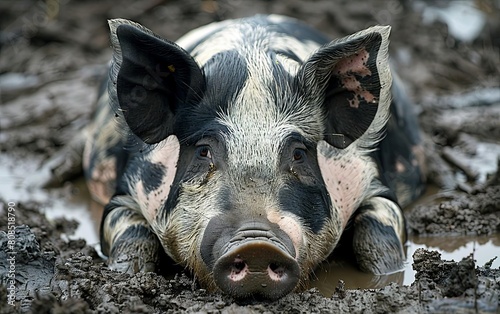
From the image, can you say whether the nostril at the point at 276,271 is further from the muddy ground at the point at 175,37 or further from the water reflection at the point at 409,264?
the water reflection at the point at 409,264

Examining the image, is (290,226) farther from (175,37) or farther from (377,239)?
(175,37)

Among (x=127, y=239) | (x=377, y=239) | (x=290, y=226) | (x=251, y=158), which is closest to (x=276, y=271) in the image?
(x=290, y=226)

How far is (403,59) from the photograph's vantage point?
968 centimetres

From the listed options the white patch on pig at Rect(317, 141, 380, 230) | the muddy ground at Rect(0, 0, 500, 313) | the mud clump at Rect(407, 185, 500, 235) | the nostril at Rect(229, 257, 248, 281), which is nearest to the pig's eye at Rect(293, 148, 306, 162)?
the white patch on pig at Rect(317, 141, 380, 230)

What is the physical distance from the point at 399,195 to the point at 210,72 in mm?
1936

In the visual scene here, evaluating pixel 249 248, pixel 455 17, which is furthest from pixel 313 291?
pixel 455 17

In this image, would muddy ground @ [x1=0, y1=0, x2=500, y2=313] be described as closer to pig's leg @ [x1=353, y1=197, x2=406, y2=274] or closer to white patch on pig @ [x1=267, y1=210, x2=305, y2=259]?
white patch on pig @ [x1=267, y1=210, x2=305, y2=259]

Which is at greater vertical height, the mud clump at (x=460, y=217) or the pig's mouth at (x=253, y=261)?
the pig's mouth at (x=253, y=261)

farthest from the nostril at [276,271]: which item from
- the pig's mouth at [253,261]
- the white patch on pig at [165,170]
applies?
the white patch on pig at [165,170]

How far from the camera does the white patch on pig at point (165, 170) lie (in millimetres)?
4891

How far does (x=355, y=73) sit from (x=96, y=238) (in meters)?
2.22

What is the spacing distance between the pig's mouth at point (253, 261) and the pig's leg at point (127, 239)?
100 cm

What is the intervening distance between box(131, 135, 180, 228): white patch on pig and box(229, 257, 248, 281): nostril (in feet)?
3.23

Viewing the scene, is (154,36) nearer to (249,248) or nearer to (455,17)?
(249,248)
